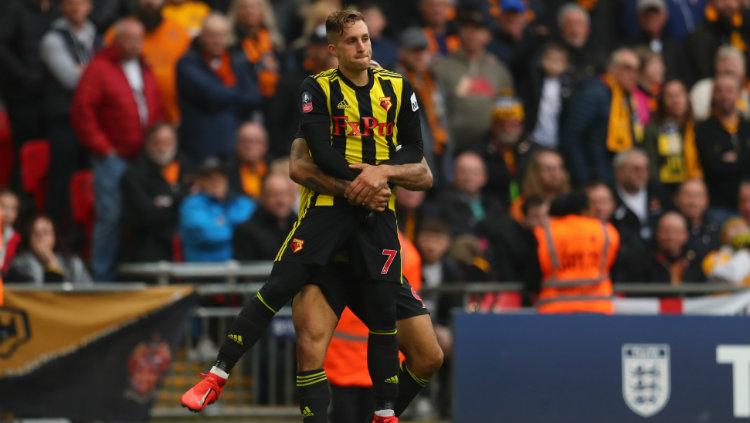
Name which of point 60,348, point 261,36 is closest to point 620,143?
point 261,36

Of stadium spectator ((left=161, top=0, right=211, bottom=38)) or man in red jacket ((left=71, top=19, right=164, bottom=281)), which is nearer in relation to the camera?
man in red jacket ((left=71, top=19, right=164, bottom=281))

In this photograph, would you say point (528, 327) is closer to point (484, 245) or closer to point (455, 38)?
point (484, 245)

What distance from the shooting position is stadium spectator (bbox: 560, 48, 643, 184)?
17547mm

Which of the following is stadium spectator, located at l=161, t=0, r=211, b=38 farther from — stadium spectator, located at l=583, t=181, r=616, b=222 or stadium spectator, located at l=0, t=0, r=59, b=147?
stadium spectator, located at l=583, t=181, r=616, b=222

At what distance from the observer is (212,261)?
15.1 metres

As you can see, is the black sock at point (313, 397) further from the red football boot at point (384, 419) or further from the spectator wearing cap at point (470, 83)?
the spectator wearing cap at point (470, 83)

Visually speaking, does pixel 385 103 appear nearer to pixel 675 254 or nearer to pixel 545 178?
pixel 545 178

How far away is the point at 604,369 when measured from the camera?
13.6 meters

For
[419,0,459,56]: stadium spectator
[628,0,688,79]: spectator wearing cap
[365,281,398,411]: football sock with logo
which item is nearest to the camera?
[365,281,398,411]: football sock with logo

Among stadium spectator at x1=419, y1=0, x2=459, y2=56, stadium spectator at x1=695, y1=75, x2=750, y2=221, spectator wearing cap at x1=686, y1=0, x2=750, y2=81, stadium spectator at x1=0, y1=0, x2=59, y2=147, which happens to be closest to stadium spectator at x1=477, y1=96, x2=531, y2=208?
stadium spectator at x1=419, y1=0, x2=459, y2=56

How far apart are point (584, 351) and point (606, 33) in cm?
678

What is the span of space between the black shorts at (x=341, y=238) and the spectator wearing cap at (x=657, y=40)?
998cm

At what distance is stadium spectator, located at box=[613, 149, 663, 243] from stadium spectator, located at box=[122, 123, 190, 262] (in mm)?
4502

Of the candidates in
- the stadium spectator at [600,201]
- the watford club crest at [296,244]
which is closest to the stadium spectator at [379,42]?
the stadium spectator at [600,201]
